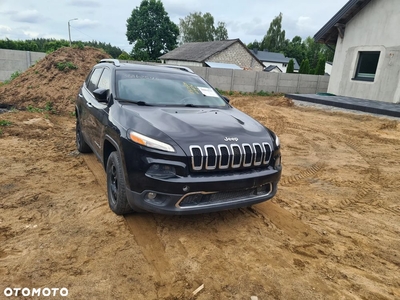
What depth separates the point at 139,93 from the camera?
12.4 feet

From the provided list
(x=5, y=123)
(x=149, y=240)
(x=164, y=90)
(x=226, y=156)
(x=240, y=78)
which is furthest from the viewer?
(x=240, y=78)

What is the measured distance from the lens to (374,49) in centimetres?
1358

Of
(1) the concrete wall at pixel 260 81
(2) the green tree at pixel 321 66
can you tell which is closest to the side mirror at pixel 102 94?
(1) the concrete wall at pixel 260 81

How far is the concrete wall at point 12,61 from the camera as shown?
1720 cm

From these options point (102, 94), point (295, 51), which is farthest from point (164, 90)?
point (295, 51)

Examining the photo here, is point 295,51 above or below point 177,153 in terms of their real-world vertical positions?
above

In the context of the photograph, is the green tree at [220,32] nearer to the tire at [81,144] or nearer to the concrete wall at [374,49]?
the concrete wall at [374,49]

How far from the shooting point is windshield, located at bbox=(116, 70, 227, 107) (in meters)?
3.75

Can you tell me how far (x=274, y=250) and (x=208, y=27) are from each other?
64489mm

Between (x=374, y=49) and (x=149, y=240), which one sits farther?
(x=374, y=49)

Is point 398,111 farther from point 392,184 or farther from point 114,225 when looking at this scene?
point 114,225

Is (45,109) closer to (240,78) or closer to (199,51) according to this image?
(240,78)

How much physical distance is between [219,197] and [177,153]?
2.09 ft

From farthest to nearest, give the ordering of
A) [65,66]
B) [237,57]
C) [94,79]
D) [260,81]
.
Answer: [237,57] → [260,81] → [65,66] → [94,79]
